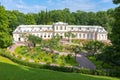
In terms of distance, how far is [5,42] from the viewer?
38594mm

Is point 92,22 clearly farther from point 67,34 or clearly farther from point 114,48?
point 114,48

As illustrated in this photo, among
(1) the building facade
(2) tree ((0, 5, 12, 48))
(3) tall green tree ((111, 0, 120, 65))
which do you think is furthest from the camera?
(1) the building facade

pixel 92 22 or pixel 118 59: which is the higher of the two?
pixel 92 22

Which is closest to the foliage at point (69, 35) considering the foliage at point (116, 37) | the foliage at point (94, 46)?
the foliage at point (94, 46)

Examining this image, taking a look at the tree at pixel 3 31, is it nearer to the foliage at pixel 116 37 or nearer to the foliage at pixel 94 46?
the foliage at pixel 94 46

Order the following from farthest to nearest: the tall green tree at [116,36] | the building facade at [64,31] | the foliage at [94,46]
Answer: the building facade at [64,31] < the foliage at [94,46] < the tall green tree at [116,36]

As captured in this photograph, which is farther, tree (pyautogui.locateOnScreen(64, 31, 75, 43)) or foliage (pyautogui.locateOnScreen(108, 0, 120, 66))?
tree (pyautogui.locateOnScreen(64, 31, 75, 43))

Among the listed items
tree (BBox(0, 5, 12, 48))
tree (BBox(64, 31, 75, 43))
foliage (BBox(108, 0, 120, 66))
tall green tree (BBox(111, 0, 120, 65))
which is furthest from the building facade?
tall green tree (BBox(111, 0, 120, 65))

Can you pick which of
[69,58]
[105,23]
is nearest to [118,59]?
[69,58]

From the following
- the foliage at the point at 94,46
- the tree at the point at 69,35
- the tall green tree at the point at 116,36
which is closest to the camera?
the tall green tree at the point at 116,36

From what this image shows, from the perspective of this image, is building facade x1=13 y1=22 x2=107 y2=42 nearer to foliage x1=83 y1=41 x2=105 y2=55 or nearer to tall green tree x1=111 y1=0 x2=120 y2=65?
foliage x1=83 y1=41 x2=105 y2=55

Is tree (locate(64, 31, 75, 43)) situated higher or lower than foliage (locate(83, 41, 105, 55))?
higher

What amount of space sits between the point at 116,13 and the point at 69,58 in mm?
15976

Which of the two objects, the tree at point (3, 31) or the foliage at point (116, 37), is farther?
the tree at point (3, 31)
